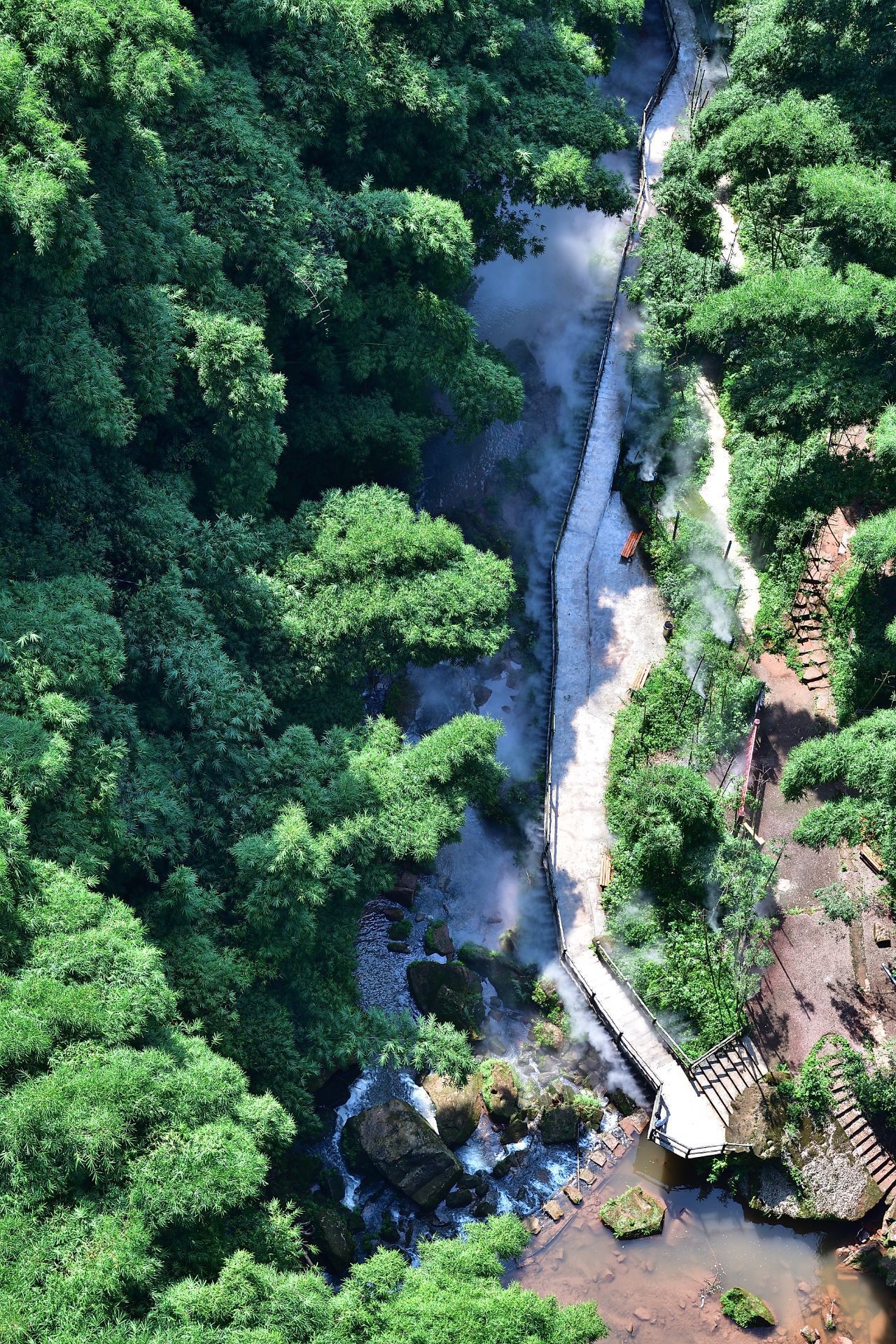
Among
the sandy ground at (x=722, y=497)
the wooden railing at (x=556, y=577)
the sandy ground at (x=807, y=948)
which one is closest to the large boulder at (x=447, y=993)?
the wooden railing at (x=556, y=577)

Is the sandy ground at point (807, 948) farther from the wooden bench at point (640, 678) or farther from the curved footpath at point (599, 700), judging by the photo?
the wooden bench at point (640, 678)

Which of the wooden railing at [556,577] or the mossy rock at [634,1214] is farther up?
the wooden railing at [556,577]

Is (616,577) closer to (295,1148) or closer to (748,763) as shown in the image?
(748,763)

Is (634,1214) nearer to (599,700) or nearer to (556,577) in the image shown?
(599,700)

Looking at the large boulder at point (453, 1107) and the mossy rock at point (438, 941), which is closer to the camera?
the large boulder at point (453, 1107)

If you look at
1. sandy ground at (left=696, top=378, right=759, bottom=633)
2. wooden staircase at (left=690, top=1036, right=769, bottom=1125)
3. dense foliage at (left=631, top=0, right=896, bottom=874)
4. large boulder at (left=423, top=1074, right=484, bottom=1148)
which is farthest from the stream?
sandy ground at (left=696, top=378, right=759, bottom=633)

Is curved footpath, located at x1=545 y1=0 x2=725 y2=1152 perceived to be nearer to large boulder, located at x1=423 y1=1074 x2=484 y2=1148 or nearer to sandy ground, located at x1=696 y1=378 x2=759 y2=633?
sandy ground, located at x1=696 y1=378 x2=759 y2=633

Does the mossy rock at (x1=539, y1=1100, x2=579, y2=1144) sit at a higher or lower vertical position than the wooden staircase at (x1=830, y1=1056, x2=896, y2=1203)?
higher
